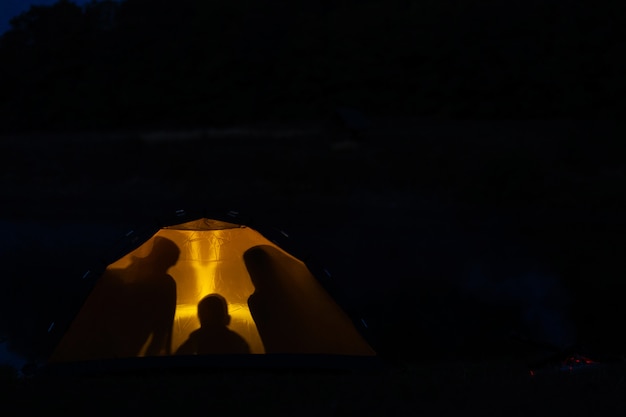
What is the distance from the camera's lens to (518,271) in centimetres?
1070

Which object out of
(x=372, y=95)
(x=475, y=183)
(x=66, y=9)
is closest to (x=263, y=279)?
(x=475, y=183)

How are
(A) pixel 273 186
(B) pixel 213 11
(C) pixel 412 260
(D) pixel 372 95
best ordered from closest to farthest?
(C) pixel 412 260 → (A) pixel 273 186 → (D) pixel 372 95 → (B) pixel 213 11

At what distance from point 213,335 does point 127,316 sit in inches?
26.8

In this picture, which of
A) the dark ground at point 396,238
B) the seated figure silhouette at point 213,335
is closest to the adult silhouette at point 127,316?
the seated figure silhouette at point 213,335

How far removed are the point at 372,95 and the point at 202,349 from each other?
19002 millimetres

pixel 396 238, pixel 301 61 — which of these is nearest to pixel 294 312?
pixel 396 238

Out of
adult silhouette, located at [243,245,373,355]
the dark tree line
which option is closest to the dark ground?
adult silhouette, located at [243,245,373,355]

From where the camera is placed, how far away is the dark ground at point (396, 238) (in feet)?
17.4

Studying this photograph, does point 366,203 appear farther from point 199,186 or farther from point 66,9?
point 66,9

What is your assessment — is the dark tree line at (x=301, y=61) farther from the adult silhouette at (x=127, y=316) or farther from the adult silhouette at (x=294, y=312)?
the adult silhouette at (x=127, y=316)

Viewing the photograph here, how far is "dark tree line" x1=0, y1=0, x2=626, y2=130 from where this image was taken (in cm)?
2233

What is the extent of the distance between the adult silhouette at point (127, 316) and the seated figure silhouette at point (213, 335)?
0.19 metres

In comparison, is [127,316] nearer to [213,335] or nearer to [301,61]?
[213,335]

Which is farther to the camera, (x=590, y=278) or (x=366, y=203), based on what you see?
(x=366, y=203)
